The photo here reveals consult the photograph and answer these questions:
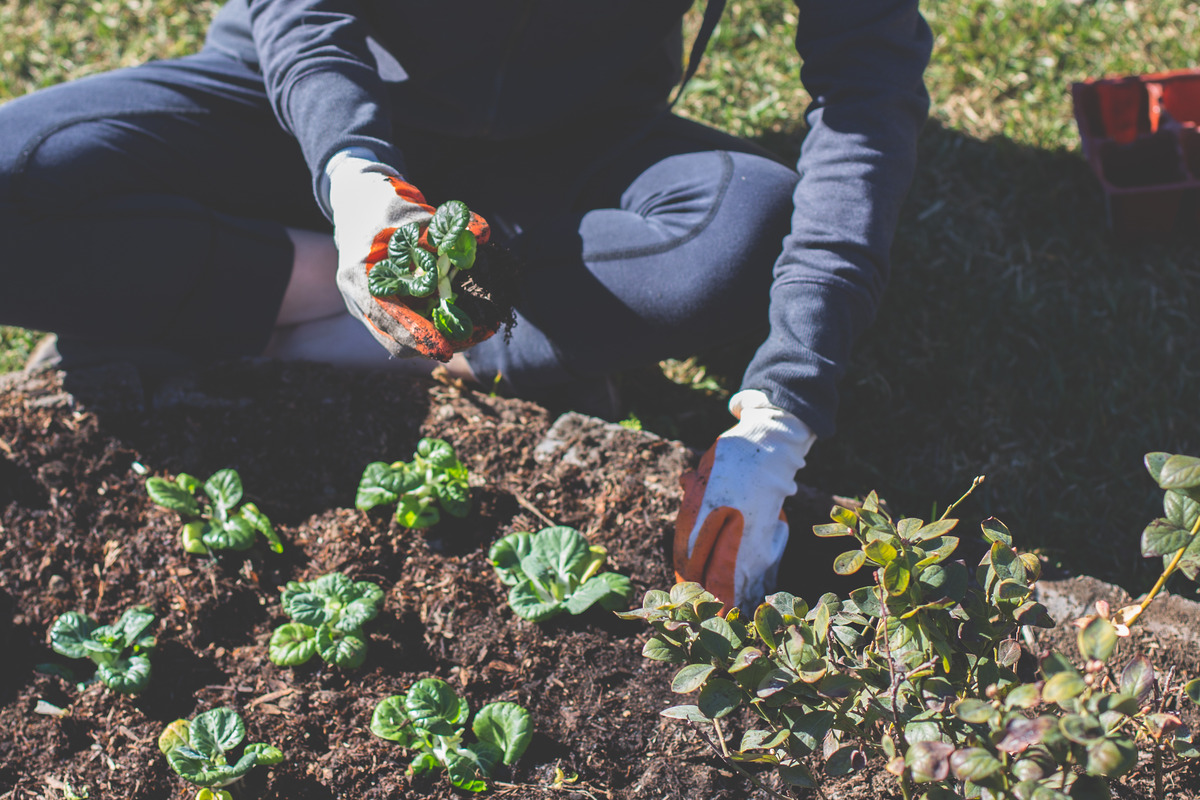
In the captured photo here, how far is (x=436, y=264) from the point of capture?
1.45m

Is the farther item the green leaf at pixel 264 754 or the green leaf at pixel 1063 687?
the green leaf at pixel 264 754

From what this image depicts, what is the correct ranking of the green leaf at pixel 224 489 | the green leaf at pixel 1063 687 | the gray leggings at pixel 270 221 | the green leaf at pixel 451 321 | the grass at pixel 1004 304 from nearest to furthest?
the green leaf at pixel 1063 687, the green leaf at pixel 451 321, the green leaf at pixel 224 489, the gray leggings at pixel 270 221, the grass at pixel 1004 304

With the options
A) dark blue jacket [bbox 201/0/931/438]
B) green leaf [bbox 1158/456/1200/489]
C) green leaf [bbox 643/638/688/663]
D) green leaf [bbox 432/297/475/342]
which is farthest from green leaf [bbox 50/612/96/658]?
green leaf [bbox 1158/456/1200/489]

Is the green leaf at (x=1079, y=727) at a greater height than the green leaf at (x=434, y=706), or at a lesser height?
greater

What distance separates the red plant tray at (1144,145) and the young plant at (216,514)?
7.58 feet

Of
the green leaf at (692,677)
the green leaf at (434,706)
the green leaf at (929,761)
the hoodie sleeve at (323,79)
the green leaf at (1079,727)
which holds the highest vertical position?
the hoodie sleeve at (323,79)

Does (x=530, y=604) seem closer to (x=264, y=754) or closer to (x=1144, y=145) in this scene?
(x=264, y=754)

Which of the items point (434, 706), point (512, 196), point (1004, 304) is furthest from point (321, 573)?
point (1004, 304)

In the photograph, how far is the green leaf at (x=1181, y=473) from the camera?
844mm

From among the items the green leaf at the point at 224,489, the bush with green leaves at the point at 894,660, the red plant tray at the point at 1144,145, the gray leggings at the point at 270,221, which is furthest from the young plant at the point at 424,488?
the red plant tray at the point at 1144,145

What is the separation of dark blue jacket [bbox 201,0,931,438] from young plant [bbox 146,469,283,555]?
66cm

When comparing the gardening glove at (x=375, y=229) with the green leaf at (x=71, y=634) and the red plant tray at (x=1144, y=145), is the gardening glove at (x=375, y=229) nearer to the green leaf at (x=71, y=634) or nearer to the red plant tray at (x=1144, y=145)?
the green leaf at (x=71, y=634)

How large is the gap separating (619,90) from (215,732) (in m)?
1.60

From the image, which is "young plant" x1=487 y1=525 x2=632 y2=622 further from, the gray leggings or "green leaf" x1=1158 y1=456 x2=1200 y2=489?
"green leaf" x1=1158 y1=456 x2=1200 y2=489
